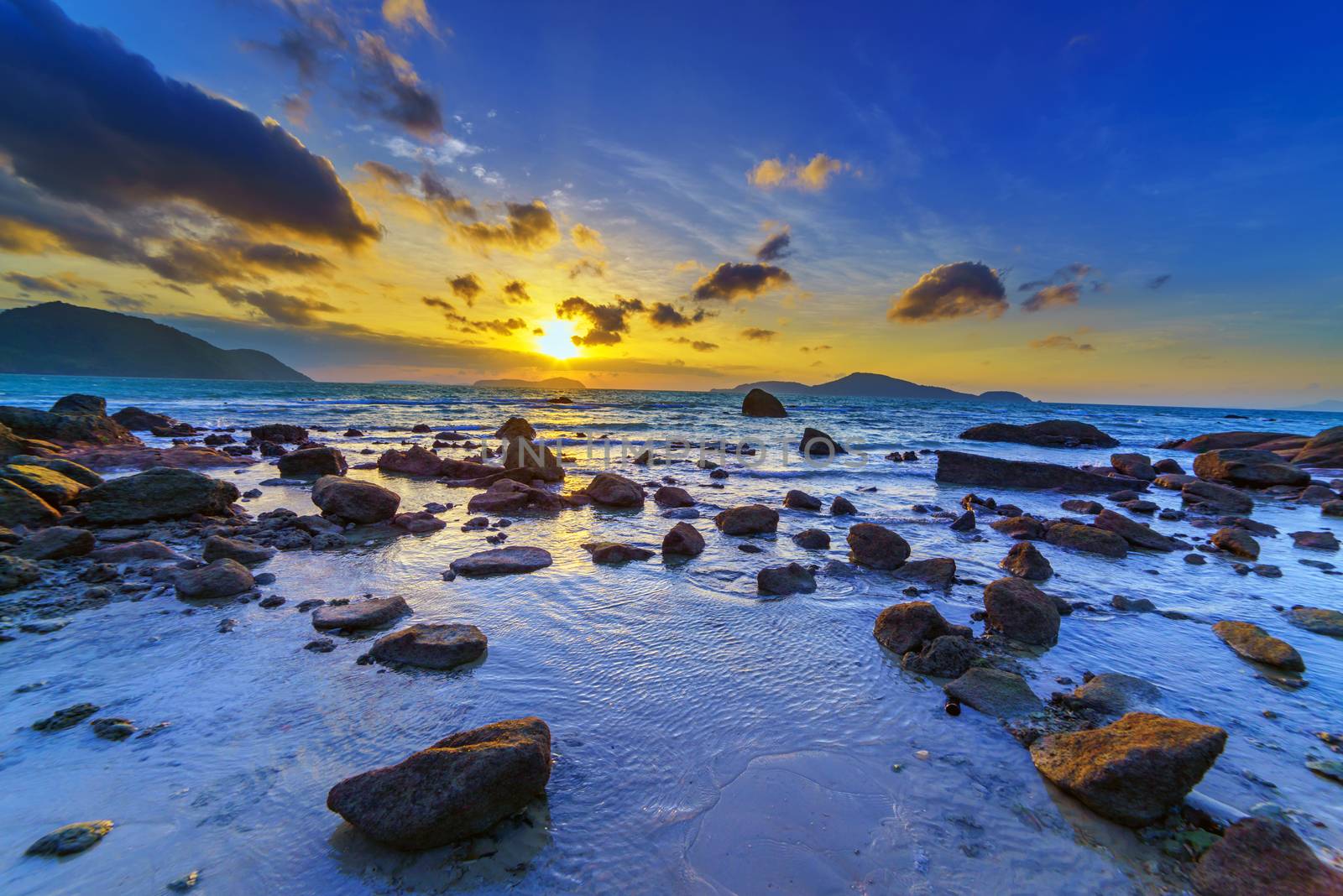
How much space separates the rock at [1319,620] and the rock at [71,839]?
34.0 ft

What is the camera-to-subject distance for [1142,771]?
2.88 meters

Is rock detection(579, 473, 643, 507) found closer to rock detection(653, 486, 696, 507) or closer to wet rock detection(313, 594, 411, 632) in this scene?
rock detection(653, 486, 696, 507)

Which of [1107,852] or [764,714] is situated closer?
[1107,852]

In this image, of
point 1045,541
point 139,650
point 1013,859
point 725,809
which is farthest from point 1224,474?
point 139,650

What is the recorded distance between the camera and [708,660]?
4578 mm

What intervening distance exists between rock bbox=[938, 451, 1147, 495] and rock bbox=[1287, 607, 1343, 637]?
9.30 meters

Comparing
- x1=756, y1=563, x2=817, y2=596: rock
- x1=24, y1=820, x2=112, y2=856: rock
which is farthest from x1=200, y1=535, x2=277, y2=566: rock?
x1=756, y1=563, x2=817, y2=596: rock

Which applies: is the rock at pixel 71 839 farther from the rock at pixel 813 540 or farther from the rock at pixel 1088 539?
the rock at pixel 1088 539

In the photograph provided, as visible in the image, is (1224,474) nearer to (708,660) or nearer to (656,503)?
(656,503)

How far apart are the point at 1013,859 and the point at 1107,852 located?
0.54m

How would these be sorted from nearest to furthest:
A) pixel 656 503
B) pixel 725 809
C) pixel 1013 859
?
pixel 1013 859
pixel 725 809
pixel 656 503

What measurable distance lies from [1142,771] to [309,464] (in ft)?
53.7

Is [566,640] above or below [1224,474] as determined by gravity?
below

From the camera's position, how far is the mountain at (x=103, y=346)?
539 feet
